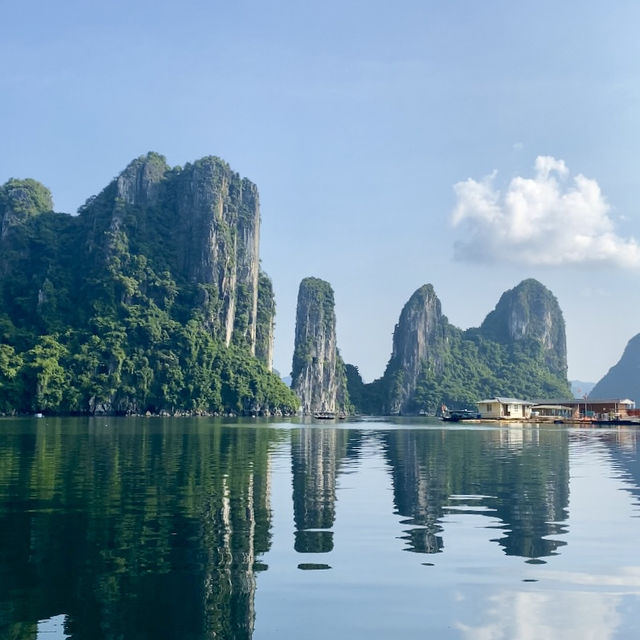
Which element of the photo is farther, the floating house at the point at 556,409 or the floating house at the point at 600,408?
the floating house at the point at 556,409

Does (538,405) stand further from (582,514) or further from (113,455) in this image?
(582,514)

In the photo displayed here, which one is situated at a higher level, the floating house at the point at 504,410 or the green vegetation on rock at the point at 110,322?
the green vegetation on rock at the point at 110,322

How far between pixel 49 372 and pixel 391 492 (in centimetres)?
12123

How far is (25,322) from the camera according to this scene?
16738cm

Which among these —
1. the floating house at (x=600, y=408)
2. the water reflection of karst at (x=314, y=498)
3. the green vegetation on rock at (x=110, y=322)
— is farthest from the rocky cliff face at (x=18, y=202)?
the water reflection of karst at (x=314, y=498)

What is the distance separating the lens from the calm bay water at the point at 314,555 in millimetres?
11797

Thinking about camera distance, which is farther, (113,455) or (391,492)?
(113,455)

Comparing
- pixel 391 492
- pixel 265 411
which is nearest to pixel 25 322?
pixel 265 411

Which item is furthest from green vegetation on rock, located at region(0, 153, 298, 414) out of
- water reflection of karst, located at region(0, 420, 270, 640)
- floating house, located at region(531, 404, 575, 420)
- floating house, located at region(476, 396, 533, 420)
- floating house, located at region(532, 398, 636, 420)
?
water reflection of karst, located at region(0, 420, 270, 640)

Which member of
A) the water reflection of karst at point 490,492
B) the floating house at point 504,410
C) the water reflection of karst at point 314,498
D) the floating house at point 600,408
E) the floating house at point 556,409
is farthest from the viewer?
the floating house at point 556,409

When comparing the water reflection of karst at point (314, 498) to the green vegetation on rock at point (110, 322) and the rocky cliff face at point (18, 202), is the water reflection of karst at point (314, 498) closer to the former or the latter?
the green vegetation on rock at point (110, 322)

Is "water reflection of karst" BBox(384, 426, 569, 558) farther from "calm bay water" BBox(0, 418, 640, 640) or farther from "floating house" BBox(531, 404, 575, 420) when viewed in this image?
"floating house" BBox(531, 404, 575, 420)

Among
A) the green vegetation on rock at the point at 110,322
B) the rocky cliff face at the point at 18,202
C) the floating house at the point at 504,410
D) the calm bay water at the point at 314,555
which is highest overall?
the rocky cliff face at the point at 18,202

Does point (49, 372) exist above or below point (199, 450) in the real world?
above
